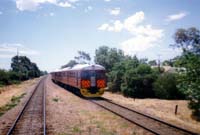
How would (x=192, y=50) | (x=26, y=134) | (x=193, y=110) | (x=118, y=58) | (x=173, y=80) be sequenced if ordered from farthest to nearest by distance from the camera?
(x=118, y=58), (x=173, y=80), (x=192, y=50), (x=193, y=110), (x=26, y=134)

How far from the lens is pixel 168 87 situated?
30.3 m

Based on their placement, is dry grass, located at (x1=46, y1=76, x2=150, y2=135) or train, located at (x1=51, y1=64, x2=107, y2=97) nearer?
dry grass, located at (x1=46, y1=76, x2=150, y2=135)

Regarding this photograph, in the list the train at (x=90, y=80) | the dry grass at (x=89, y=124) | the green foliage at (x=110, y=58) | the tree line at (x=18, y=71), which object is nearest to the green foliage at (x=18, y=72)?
the tree line at (x=18, y=71)

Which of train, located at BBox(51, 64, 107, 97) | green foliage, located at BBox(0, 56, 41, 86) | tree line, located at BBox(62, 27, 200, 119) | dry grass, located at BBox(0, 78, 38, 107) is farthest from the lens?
green foliage, located at BBox(0, 56, 41, 86)

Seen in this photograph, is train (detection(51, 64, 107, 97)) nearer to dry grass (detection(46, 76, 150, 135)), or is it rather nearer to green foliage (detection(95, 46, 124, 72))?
dry grass (detection(46, 76, 150, 135))

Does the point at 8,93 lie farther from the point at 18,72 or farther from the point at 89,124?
the point at 18,72

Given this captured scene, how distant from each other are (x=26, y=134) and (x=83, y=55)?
332ft

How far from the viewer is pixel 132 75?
34.2 m

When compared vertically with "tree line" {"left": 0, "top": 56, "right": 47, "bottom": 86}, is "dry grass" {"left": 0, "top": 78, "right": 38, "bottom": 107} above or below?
below

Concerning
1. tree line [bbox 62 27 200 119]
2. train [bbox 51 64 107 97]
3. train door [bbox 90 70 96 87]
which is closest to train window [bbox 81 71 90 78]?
train [bbox 51 64 107 97]

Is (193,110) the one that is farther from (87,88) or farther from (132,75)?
(132,75)

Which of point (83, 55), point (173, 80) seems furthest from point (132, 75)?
point (83, 55)

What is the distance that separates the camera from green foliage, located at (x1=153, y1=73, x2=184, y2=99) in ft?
99.0

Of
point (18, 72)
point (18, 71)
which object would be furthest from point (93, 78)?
point (18, 71)
